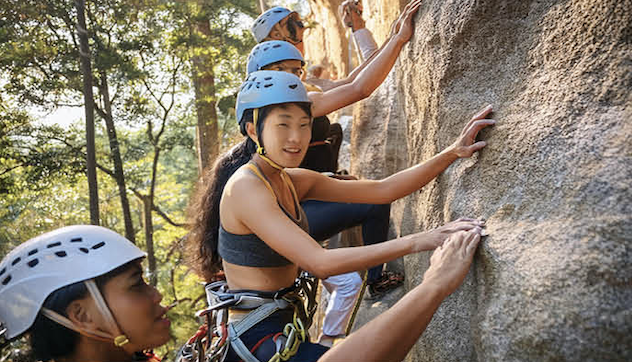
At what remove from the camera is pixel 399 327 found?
6.64ft

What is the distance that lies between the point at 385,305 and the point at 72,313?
2958mm

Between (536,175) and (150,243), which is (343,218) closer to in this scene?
(536,175)

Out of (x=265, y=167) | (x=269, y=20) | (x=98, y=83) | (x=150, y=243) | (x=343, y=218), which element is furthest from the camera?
(x=150, y=243)

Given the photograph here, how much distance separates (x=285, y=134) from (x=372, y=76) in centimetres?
124

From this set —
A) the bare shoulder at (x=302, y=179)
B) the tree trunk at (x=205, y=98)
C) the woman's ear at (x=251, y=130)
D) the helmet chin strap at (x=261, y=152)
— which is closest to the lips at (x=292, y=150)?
the helmet chin strap at (x=261, y=152)

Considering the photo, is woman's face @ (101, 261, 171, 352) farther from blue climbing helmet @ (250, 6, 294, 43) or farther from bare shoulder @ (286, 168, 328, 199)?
blue climbing helmet @ (250, 6, 294, 43)

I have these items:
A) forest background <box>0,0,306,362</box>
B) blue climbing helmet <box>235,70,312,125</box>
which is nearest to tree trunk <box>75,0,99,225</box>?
forest background <box>0,0,306,362</box>

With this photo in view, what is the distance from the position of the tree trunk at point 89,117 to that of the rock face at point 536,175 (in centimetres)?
767

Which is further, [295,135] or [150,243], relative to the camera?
[150,243]

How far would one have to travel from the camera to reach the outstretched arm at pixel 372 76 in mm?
3705

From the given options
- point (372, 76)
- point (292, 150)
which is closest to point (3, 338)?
point (292, 150)

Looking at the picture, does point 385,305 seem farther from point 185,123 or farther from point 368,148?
point 185,123

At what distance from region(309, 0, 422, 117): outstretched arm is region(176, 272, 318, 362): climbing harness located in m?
1.51

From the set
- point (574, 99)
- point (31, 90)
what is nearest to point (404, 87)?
point (574, 99)
